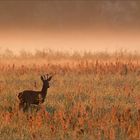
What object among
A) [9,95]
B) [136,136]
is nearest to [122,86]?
[9,95]

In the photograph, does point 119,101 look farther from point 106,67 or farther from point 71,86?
point 106,67

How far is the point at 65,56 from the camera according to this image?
25.5m

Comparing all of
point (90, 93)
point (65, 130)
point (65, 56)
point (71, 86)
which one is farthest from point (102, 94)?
point (65, 56)

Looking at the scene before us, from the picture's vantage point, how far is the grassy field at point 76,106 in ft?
25.6

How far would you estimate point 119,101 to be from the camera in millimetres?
10781

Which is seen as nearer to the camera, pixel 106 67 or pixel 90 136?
pixel 90 136

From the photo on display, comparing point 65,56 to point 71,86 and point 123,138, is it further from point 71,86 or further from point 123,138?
point 123,138

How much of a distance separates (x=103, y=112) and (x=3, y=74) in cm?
768

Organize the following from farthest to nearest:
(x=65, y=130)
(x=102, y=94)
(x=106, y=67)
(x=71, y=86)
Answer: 1. (x=106, y=67)
2. (x=71, y=86)
3. (x=102, y=94)
4. (x=65, y=130)

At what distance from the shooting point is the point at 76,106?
9.75 meters

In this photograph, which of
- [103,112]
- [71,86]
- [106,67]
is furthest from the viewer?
[106,67]

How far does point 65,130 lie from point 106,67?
9.84m

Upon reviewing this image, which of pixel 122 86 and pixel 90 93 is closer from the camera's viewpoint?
pixel 90 93

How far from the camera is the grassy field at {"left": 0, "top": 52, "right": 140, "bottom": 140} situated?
25.6 ft
